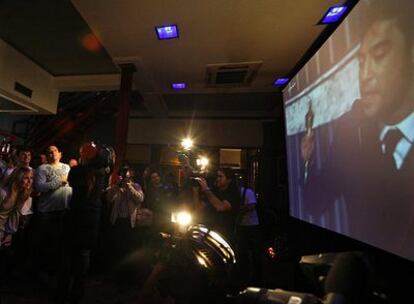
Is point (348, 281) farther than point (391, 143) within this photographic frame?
No

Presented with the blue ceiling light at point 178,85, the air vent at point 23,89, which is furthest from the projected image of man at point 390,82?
the air vent at point 23,89

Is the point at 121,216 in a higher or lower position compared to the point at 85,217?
lower

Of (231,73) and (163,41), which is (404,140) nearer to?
(231,73)

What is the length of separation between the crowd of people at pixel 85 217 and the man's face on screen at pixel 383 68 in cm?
138

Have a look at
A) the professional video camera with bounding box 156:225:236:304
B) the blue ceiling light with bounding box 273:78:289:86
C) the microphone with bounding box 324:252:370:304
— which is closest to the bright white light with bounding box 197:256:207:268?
the professional video camera with bounding box 156:225:236:304

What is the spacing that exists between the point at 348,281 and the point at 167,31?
2958 mm

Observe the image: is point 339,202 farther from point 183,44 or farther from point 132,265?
point 183,44

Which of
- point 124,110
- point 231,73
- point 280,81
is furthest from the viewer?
point 280,81

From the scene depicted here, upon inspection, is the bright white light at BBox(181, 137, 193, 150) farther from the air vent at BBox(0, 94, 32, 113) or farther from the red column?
the air vent at BBox(0, 94, 32, 113)

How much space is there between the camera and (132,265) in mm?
2596

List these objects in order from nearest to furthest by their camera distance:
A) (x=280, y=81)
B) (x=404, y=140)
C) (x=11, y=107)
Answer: (x=404, y=140) < (x=280, y=81) < (x=11, y=107)

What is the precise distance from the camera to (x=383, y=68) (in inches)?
54.6

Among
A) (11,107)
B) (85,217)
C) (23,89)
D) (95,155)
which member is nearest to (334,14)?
(95,155)

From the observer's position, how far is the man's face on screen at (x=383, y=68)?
1267 millimetres
